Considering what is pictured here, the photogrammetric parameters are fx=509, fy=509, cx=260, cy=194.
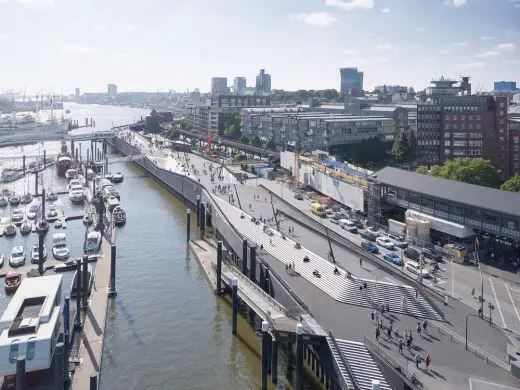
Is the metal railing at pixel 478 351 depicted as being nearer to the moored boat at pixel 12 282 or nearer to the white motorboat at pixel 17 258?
the moored boat at pixel 12 282

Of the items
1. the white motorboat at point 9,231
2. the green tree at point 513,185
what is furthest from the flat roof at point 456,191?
the white motorboat at point 9,231

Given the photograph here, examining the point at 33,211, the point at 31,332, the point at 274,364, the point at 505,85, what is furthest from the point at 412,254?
the point at 505,85

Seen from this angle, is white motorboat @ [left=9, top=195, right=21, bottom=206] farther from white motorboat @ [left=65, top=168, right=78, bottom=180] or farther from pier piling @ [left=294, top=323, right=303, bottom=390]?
pier piling @ [left=294, top=323, right=303, bottom=390]

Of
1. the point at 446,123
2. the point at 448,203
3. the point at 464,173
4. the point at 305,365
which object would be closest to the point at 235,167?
the point at 446,123

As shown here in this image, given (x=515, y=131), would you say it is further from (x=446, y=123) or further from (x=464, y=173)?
(x=464, y=173)

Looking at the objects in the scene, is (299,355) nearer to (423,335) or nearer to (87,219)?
(423,335)

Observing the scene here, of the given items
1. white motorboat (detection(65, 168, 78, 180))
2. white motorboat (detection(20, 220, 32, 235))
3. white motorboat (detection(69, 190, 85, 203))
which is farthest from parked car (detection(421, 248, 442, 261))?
white motorboat (detection(65, 168, 78, 180))
